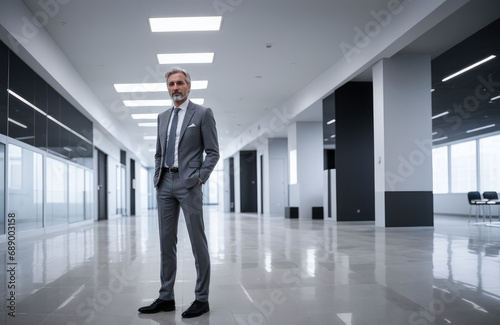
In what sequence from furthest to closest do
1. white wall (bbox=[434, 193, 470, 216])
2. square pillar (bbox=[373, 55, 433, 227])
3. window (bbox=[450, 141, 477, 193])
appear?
1. window (bbox=[450, 141, 477, 193])
2. white wall (bbox=[434, 193, 470, 216])
3. square pillar (bbox=[373, 55, 433, 227])

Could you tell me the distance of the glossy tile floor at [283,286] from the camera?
2.73 meters

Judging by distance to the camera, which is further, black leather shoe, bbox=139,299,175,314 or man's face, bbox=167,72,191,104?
man's face, bbox=167,72,191,104

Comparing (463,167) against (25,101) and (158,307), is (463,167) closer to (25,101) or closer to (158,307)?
(25,101)

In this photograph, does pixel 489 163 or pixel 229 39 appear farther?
pixel 489 163

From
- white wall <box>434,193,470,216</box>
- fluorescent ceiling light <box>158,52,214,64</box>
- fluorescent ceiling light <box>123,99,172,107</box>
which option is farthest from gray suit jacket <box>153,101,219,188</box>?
white wall <box>434,193,470,216</box>

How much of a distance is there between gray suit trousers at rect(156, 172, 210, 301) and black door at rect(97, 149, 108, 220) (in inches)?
716

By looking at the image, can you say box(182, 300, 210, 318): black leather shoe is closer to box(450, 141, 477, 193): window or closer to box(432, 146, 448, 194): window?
box(450, 141, 477, 193): window

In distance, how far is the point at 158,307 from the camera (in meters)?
2.88

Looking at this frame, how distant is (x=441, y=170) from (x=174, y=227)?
23.0 m

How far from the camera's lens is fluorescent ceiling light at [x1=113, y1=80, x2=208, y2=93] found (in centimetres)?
1400

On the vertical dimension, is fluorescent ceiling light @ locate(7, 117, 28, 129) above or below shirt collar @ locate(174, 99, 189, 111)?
above

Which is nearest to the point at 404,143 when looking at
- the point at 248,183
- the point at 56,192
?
the point at 56,192

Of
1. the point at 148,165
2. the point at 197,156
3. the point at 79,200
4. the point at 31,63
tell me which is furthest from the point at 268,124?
the point at 148,165

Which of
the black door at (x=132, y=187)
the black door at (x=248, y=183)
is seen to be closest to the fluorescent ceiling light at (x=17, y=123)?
the black door at (x=248, y=183)
